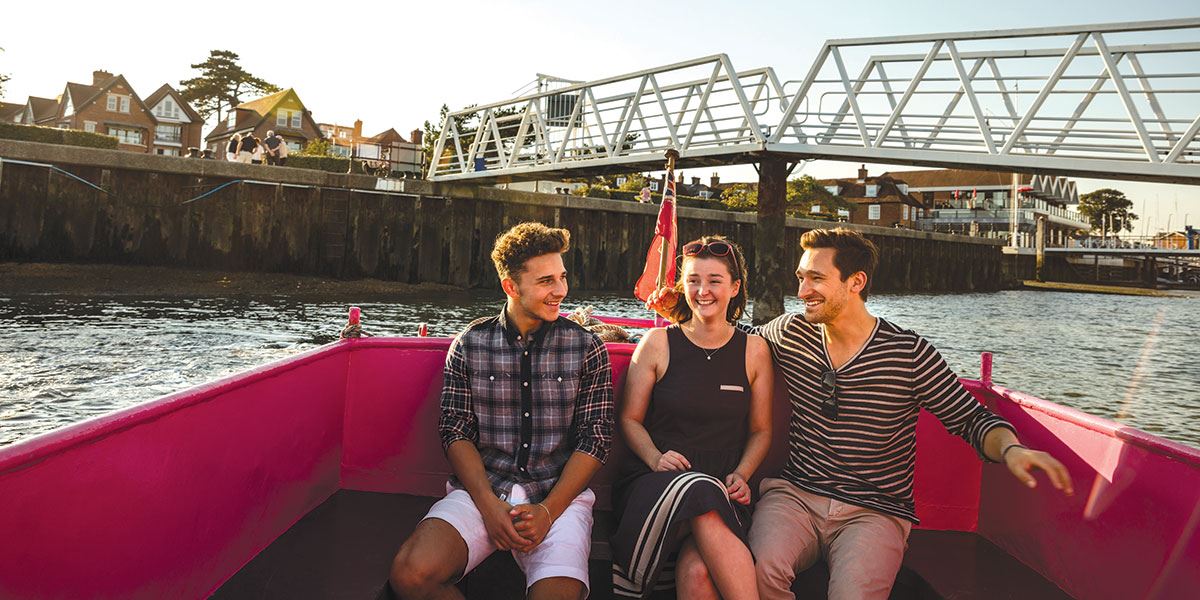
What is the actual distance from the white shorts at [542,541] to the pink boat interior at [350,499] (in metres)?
0.34

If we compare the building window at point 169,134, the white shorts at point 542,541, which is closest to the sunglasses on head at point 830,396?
the white shorts at point 542,541

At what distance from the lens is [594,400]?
3049 millimetres

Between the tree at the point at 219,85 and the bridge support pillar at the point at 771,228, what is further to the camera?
the tree at the point at 219,85

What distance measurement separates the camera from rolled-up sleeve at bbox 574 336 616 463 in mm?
3002

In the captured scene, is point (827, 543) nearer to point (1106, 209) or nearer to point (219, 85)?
point (219, 85)

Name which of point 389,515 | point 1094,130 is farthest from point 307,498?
point 1094,130

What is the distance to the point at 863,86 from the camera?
14.7m

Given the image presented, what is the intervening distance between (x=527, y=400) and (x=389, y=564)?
0.81m

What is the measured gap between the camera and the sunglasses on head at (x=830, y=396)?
297cm

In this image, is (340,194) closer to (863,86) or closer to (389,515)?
(863,86)

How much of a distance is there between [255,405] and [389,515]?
87 cm

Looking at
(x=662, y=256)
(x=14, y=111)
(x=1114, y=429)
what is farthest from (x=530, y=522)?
(x=14, y=111)

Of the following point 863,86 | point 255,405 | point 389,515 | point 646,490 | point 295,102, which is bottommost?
point 389,515

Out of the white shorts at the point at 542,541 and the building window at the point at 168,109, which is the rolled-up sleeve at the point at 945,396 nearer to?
the white shorts at the point at 542,541
